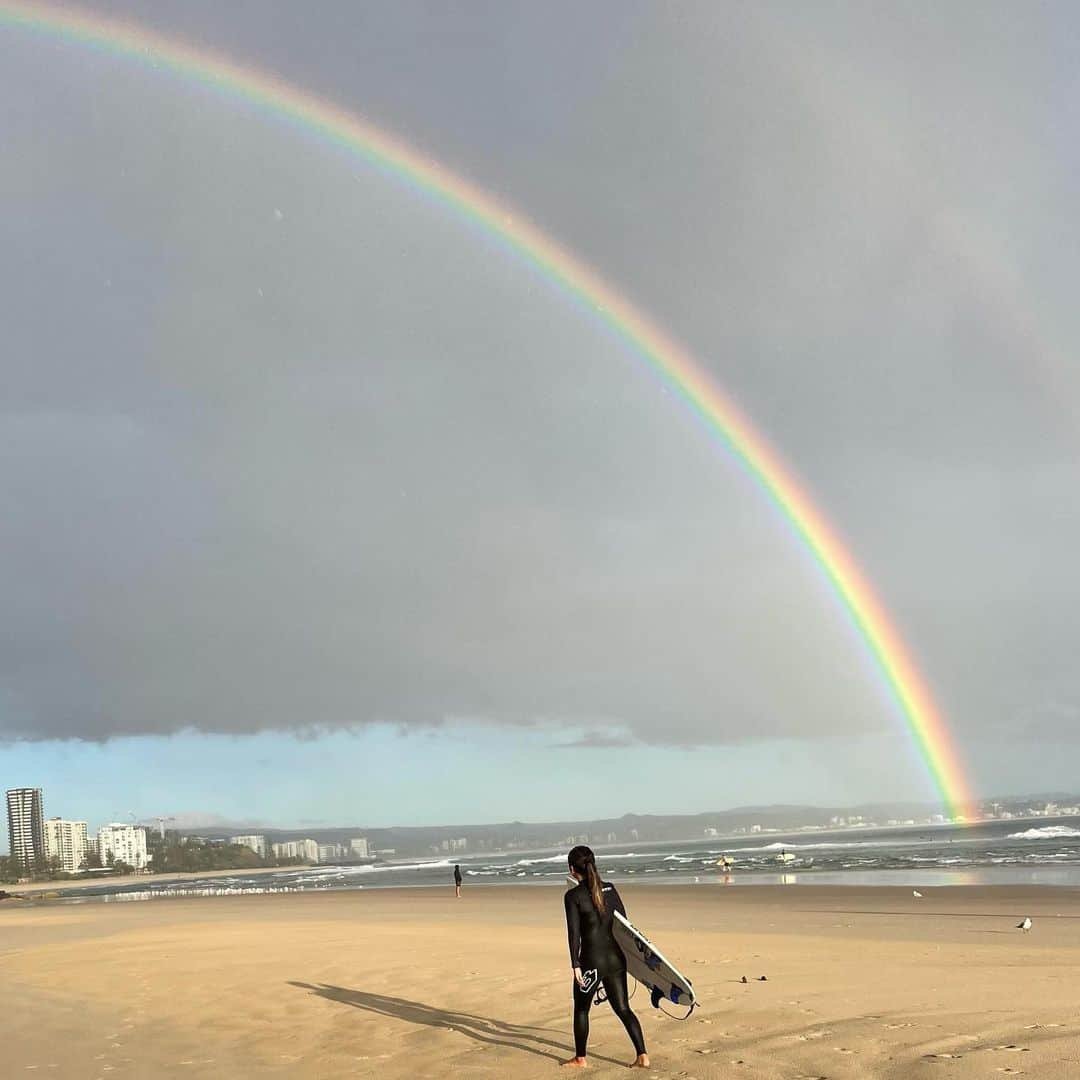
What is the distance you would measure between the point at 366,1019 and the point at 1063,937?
13.3 m

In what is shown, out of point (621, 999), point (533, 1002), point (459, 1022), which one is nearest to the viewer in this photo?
point (621, 999)

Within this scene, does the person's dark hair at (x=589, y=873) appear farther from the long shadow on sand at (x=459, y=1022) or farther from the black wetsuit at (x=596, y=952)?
the long shadow on sand at (x=459, y=1022)

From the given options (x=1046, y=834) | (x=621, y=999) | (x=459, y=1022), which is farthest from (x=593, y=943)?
(x=1046, y=834)

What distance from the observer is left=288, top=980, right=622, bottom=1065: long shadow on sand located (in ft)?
34.5

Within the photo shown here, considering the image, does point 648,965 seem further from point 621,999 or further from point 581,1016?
point 581,1016

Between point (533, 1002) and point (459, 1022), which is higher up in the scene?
Answer: point (459, 1022)

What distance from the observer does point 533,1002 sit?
13.3 meters

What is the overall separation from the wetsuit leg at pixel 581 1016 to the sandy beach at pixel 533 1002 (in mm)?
365

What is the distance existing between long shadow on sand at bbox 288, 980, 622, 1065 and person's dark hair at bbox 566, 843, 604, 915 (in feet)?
5.57

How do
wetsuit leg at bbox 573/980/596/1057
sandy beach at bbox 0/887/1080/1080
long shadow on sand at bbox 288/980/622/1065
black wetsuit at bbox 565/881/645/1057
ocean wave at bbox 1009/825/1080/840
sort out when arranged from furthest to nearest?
ocean wave at bbox 1009/825/1080/840 < long shadow on sand at bbox 288/980/622/1065 < sandy beach at bbox 0/887/1080/1080 < wetsuit leg at bbox 573/980/596/1057 < black wetsuit at bbox 565/881/645/1057

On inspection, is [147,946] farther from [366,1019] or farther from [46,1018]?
[366,1019]

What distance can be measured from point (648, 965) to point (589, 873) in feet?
3.74

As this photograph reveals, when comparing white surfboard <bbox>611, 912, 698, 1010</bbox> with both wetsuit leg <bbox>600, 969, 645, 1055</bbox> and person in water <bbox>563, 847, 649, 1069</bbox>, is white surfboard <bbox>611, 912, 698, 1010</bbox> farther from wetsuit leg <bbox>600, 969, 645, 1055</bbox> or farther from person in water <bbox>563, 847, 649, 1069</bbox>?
wetsuit leg <bbox>600, 969, 645, 1055</bbox>

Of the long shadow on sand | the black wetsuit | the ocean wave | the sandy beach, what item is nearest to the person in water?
the black wetsuit
